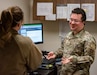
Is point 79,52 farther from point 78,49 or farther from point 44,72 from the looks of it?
point 44,72

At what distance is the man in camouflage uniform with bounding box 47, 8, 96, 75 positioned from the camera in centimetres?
223

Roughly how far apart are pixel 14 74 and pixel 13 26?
1.25ft

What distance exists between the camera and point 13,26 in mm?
1745

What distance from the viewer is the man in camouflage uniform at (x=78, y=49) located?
2.23 metres

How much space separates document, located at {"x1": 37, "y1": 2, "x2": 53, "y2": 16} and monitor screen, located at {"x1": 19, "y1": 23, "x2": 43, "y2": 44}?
23 centimetres

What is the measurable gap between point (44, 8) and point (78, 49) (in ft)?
4.59

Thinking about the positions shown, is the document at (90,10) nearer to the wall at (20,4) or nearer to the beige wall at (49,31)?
the beige wall at (49,31)

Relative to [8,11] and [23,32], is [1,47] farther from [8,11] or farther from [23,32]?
[23,32]

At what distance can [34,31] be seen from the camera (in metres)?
3.34

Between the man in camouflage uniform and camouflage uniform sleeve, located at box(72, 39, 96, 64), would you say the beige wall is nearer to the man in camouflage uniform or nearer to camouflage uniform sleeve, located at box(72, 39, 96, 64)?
the man in camouflage uniform

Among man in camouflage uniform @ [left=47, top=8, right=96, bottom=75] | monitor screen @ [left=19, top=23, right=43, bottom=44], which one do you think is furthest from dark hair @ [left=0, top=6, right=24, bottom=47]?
monitor screen @ [left=19, top=23, right=43, bottom=44]

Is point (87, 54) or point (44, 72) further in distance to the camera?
point (44, 72)

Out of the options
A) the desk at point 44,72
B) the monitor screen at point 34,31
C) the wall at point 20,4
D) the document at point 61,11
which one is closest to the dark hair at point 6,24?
the desk at point 44,72

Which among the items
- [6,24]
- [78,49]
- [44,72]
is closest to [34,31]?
[44,72]
